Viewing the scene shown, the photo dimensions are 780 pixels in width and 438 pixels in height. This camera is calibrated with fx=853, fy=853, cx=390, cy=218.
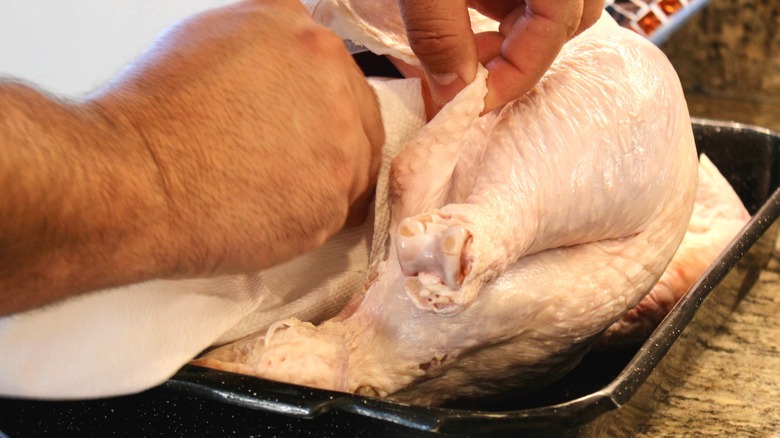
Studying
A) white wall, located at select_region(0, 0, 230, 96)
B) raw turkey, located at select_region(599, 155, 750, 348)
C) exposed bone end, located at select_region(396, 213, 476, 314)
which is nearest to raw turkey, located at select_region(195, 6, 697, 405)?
exposed bone end, located at select_region(396, 213, 476, 314)

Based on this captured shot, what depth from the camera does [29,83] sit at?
0.52 m

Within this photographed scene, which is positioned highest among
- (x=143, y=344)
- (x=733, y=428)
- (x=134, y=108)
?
(x=134, y=108)

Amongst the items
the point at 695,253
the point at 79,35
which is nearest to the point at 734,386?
the point at 695,253

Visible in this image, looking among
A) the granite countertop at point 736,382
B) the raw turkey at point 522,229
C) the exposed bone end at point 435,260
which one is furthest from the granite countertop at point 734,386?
the exposed bone end at point 435,260

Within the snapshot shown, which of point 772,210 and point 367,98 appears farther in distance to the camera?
→ point 772,210

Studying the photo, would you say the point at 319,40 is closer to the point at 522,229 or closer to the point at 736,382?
the point at 522,229

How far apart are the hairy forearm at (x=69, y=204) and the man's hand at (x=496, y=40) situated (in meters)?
0.23

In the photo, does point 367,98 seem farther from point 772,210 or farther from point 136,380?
point 772,210

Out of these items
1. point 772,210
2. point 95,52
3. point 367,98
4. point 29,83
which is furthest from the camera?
point 95,52

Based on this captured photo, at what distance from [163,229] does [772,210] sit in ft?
2.15

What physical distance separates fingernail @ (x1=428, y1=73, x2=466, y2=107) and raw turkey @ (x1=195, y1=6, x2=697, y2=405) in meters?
0.01

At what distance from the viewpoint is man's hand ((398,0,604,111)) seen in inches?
24.1

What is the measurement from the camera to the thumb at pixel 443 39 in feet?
1.99

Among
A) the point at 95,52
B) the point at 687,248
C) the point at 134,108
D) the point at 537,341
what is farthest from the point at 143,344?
the point at 95,52
